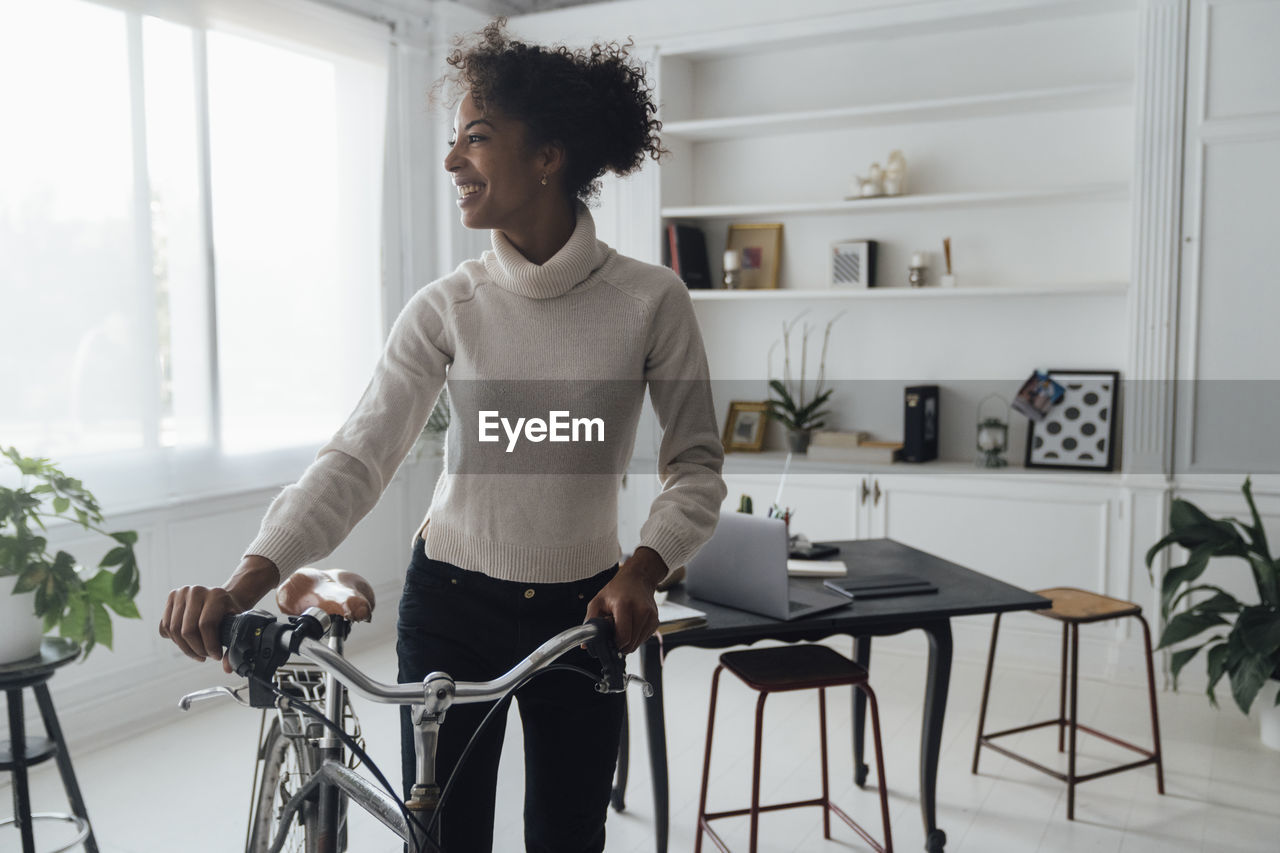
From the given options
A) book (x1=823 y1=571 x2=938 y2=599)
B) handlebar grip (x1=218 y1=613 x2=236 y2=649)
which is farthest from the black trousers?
book (x1=823 y1=571 x2=938 y2=599)

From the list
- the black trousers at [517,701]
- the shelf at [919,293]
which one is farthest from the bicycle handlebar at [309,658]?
the shelf at [919,293]

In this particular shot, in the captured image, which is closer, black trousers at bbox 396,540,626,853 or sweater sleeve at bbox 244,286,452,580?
sweater sleeve at bbox 244,286,452,580

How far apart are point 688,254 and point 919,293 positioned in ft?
3.38

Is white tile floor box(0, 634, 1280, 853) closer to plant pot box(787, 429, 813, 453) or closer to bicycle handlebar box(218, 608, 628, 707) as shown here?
plant pot box(787, 429, 813, 453)

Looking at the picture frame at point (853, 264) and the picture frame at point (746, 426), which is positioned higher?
the picture frame at point (853, 264)

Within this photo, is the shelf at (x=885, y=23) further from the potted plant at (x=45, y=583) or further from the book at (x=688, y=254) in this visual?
the potted plant at (x=45, y=583)

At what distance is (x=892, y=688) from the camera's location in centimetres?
388

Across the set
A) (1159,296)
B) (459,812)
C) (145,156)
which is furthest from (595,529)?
(1159,296)

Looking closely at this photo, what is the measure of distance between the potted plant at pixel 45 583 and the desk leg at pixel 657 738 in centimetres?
121

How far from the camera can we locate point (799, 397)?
4758 millimetres

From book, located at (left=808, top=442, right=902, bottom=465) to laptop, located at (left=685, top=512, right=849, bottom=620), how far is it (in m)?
1.79

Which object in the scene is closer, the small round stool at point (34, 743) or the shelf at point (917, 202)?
the small round stool at point (34, 743)

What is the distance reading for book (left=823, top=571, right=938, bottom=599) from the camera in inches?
102

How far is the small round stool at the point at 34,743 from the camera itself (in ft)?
7.71
